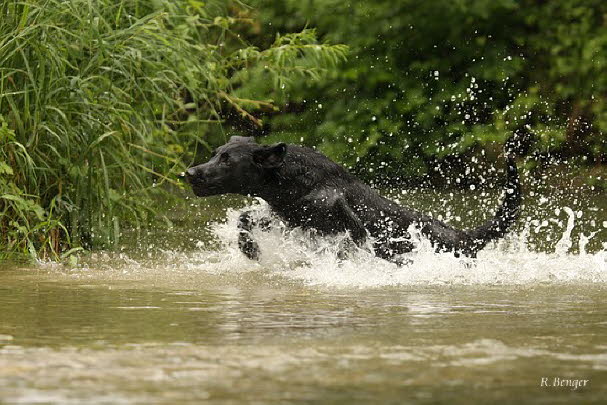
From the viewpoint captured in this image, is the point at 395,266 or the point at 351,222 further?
the point at 351,222

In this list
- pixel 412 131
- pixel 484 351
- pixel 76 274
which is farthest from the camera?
pixel 412 131

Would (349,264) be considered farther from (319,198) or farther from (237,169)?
(237,169)

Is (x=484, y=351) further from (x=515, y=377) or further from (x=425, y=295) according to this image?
(x=425, y=295)

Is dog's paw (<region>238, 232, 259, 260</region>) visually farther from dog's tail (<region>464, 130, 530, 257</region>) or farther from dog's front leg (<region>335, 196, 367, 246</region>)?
dog's tail (<region>464, 130, 530, 257</region>)

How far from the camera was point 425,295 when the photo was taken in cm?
612

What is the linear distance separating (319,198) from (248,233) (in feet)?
1.97

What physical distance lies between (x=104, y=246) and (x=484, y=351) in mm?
4335

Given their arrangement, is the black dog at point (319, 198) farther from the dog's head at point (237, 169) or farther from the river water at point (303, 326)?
the river water at point (303, 326)

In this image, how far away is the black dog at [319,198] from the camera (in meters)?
7.72

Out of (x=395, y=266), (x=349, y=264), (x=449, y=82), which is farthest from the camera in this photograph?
(x=449, y=82)

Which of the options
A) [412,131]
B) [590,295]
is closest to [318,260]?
[590,295]

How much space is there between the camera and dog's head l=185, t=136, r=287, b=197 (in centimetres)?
773

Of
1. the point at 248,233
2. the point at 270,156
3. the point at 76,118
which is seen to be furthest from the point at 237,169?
the point at 76,118

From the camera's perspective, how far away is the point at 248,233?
8.04 m
